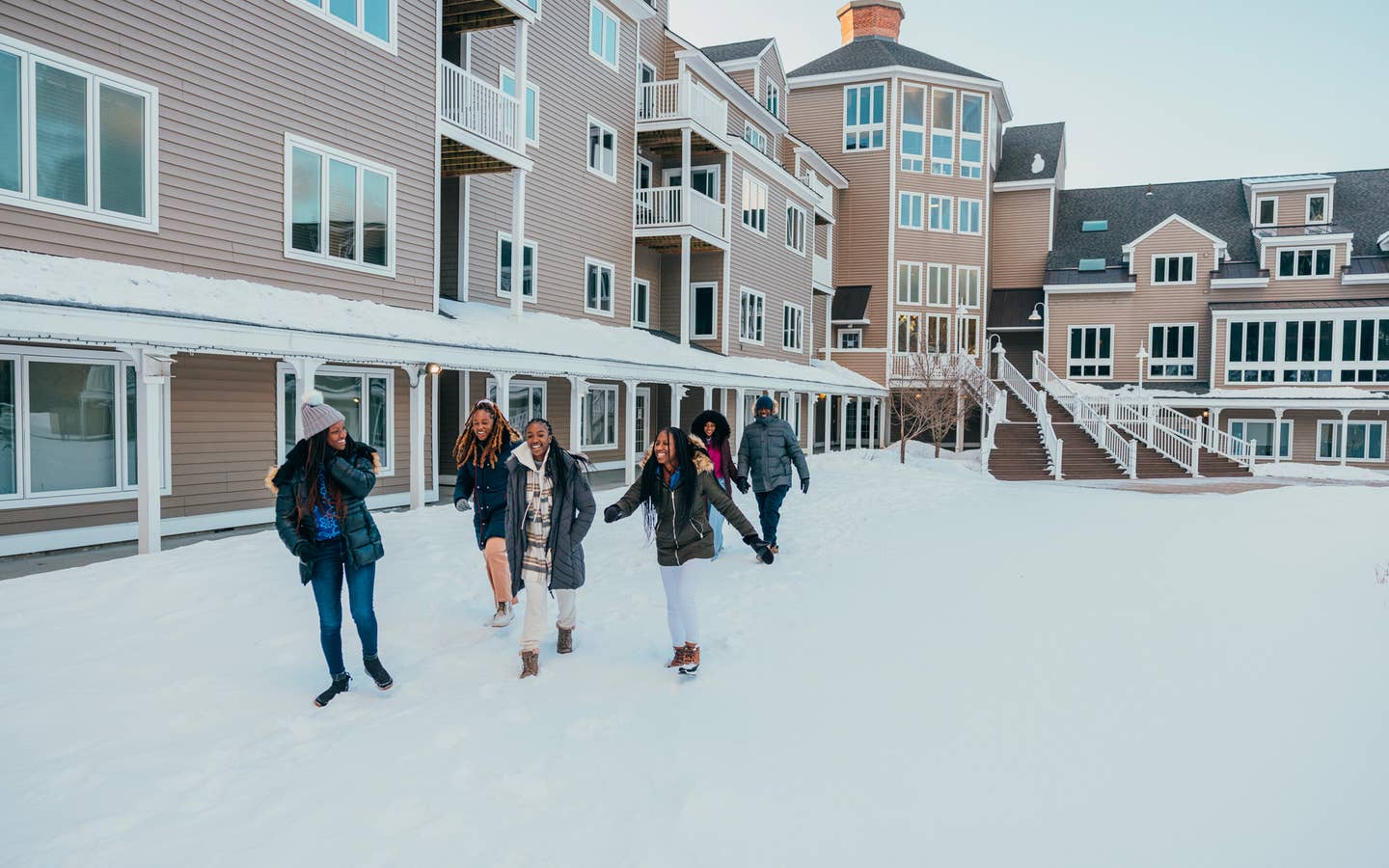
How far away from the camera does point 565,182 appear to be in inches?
752

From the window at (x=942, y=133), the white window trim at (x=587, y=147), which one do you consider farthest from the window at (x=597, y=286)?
the window at (x=942, y=133)

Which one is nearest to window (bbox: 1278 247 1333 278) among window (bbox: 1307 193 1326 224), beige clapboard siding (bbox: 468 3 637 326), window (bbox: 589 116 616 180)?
window (bbox: 1307 193 1326 224)

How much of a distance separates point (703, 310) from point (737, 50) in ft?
40.7

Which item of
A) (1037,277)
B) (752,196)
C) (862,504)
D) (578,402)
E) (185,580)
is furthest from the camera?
(1037,277)

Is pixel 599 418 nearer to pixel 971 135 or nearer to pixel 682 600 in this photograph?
pixel 682 600

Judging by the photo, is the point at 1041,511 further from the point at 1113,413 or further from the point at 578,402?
the point at 1113,413

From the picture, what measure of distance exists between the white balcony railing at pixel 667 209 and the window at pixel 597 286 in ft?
6.36

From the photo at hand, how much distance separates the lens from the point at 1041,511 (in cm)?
1410

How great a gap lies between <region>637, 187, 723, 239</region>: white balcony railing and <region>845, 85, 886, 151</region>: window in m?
15.3

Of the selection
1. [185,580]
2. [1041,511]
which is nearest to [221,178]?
[185,580]

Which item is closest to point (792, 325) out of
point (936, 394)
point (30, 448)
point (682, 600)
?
point (936, 394)

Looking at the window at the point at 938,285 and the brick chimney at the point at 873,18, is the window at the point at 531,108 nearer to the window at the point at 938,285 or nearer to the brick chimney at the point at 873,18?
the window at the point at 938,285

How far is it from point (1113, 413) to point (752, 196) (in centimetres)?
1246

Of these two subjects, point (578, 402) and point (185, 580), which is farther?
point (578, 402)
